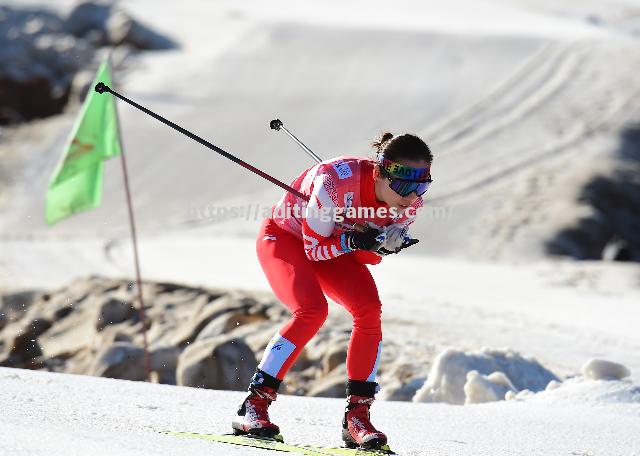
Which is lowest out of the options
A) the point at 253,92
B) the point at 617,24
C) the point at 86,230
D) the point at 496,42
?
the point at 86,230

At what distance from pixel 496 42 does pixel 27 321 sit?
16.9 metres

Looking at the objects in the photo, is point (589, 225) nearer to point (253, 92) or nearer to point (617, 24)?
point (253, 92)

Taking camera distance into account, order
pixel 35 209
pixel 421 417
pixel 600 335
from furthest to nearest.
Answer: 1. pixel 35 209
2. pixel 600 335
3. pixel 421 417

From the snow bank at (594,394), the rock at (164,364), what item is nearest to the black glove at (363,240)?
the snow bank at (594,394)

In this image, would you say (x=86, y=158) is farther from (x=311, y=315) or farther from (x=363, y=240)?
(x=363, y=240)

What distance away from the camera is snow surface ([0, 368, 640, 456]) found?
4.15m

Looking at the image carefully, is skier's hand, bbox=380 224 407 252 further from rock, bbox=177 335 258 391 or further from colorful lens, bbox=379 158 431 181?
rock, bbox=177 335 258 391

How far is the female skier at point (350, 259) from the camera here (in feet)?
15.2

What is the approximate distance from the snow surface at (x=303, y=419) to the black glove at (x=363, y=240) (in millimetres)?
841

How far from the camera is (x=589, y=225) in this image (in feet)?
59.3

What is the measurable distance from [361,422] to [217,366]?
3.69 m

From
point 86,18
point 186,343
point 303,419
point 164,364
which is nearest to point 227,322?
point 186,343

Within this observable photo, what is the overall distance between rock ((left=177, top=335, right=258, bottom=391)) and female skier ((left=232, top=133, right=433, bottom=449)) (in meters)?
3.40

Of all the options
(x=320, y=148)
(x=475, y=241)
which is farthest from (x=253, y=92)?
(x=475, y=241)
